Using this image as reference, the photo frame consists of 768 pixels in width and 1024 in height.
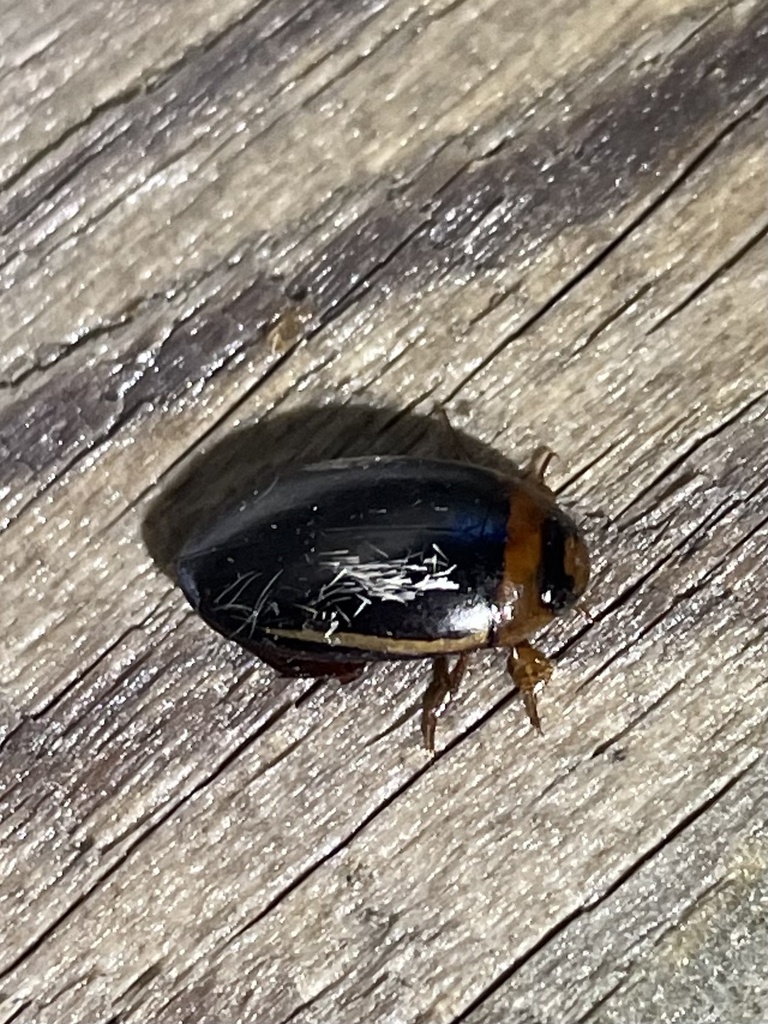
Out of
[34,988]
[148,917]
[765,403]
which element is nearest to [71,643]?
[148,917]

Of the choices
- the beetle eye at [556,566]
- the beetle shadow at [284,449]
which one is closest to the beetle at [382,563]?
the beetle eye at [556,566]

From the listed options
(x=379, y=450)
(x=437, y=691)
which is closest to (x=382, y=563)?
(x=379, y=450)

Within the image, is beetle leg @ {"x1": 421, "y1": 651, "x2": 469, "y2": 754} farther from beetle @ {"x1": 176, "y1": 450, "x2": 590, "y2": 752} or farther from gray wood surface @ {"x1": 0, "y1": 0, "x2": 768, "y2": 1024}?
beetle @ {"x1": 176, "y1": 450, "x2": 590, "y2": 752}

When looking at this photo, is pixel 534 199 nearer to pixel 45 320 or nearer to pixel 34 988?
pixel 45 320

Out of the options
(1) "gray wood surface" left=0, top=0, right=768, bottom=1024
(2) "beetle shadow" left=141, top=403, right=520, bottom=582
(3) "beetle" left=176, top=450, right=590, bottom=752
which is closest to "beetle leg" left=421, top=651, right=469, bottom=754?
(1) "gray wood surface" left=0, top=0, right=768, bottom=1024

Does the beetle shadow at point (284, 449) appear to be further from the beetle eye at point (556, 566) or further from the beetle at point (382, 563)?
the beetle eye at point (556, 566)
